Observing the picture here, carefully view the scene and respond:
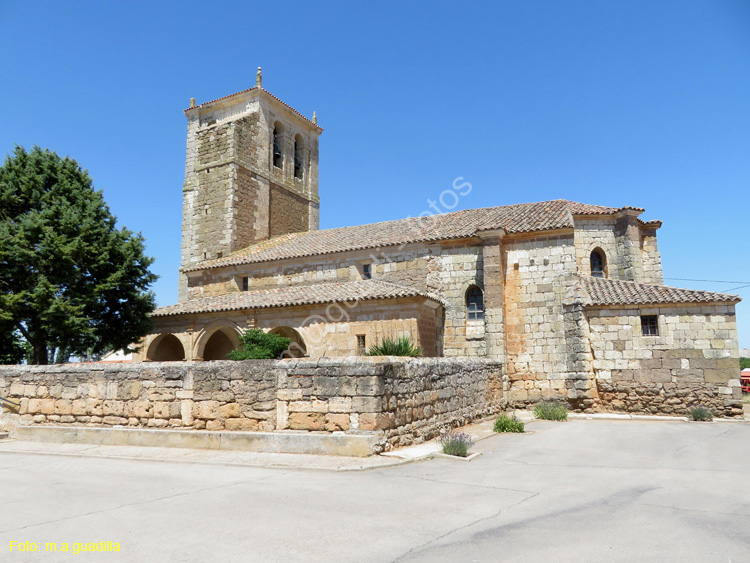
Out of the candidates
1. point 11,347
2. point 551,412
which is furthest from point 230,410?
point 11,347

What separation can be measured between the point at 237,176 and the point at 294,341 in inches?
443

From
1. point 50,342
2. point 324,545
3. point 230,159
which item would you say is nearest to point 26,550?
point 324,545

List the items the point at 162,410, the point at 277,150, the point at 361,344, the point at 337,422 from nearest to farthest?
the point at 337,422 → the point at 162,410 → the point at 361,344 → the point at 277,150

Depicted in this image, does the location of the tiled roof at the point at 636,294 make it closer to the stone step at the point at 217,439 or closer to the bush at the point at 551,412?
the bush at the point at 551,412

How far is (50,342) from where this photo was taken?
17312mm

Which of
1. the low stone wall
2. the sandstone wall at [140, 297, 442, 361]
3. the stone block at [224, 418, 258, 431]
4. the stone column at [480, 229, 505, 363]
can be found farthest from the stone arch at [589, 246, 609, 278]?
the stone block at [224, 418, 258, 431]

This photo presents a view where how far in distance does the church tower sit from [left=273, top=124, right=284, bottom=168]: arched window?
0.19 ft

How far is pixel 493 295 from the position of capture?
18031 mm

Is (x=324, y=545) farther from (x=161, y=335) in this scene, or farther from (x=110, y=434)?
(x=161, y=335)

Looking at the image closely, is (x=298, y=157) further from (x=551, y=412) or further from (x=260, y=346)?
(x=551, y=412)

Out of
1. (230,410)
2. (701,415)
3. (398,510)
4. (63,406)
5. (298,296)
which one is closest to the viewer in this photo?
(398,510)

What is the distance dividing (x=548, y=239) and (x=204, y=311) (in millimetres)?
13781

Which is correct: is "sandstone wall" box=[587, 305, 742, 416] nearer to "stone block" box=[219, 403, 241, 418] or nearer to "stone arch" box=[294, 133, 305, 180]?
"stone block" box=[219, 403, 241, 418]

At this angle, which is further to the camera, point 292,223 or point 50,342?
point 292,223
